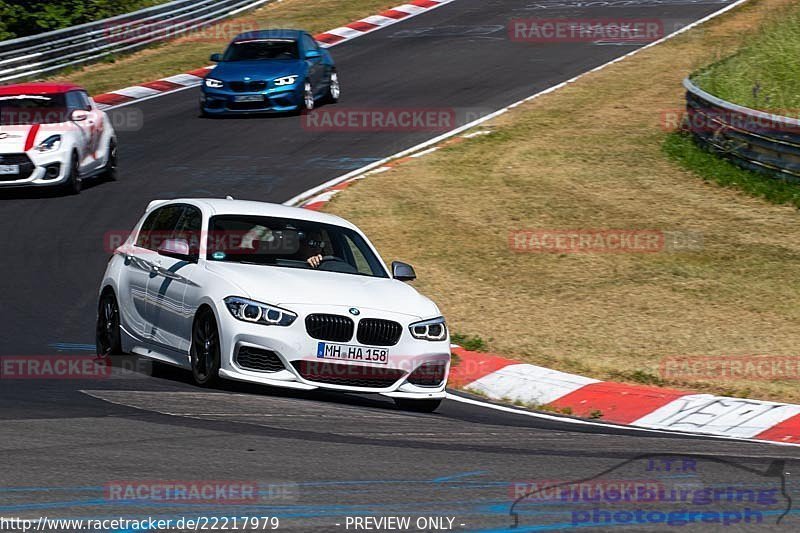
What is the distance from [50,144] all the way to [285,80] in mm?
6148

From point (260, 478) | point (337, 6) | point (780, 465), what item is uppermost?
point (260, 478)

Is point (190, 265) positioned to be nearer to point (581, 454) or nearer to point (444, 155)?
point (581, 454)

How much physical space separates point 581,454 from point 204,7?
92.0 feet

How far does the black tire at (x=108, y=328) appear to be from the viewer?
11508 millimetres

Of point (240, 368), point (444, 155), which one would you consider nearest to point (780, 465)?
point (240, 368)

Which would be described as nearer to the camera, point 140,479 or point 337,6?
point 140,479

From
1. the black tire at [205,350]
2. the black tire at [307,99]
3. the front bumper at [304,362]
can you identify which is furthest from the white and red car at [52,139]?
the front bumper at [304,362]

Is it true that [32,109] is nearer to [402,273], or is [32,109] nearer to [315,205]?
[315,205]

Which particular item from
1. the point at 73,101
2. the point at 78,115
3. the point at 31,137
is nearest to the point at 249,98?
the point at 73,101

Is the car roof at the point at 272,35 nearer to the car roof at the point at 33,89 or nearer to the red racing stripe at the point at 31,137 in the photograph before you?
the car roof at the point at 33,89

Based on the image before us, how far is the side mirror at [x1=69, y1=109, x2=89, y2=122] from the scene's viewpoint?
1941 centimetres

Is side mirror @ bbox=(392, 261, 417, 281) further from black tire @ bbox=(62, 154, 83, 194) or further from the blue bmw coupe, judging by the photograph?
the blue bmw coupe

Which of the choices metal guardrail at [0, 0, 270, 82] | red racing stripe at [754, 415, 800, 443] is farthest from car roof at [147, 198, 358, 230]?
metal guardrail at [0, 0, 270, 82]

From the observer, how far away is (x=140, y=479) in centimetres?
698
